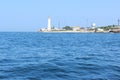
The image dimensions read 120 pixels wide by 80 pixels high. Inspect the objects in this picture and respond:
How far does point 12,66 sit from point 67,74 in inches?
149

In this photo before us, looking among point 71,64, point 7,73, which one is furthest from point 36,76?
point 71,64

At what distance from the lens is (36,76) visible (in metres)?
15.4

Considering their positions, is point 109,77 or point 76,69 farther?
point 76,69

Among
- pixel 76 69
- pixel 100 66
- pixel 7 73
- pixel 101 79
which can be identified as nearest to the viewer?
pixel 101 79

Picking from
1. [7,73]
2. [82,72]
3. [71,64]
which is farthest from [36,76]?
[71,64]

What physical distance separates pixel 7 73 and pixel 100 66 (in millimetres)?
5564

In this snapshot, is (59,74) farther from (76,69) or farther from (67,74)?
(76,69)

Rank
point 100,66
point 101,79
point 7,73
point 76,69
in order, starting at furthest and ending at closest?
point 100,66 < point 76,69 < point 7,73 < point 101,79

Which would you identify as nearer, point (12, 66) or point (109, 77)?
point (109, 77)

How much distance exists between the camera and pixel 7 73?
16.0 m

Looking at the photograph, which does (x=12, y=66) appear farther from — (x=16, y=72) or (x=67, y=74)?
(x=67, y=74)

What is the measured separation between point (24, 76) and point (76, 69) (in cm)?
351

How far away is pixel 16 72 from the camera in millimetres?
16438

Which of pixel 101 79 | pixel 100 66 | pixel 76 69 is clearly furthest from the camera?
pixel 100 66
